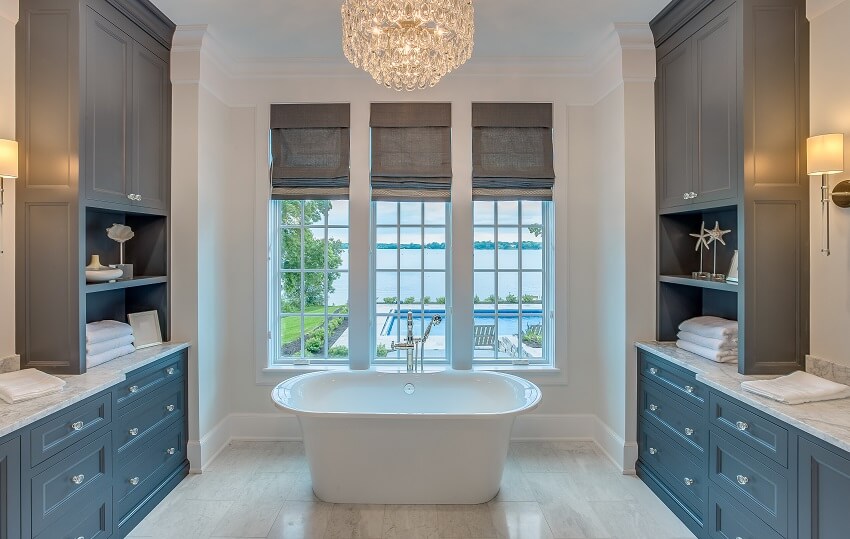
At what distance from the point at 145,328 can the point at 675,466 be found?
332 cm

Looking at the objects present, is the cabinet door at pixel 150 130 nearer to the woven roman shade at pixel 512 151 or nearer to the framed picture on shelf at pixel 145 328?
the framed picture on shelf at pixel 145 328

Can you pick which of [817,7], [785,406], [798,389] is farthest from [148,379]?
[817,7]

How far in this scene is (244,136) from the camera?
3.42m

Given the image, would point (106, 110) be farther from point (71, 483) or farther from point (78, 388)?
point (71, 483)

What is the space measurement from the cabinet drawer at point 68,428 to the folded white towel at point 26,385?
140 millimetres

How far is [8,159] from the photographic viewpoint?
2.01 m

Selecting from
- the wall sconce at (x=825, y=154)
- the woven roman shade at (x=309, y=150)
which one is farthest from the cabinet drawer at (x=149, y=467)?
the wall sconce at (x=825, y=154)

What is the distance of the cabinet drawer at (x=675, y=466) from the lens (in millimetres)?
2291

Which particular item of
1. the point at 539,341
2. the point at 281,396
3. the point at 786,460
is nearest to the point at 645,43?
the point at 539,341

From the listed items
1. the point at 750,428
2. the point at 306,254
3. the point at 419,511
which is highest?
the point at 306,254

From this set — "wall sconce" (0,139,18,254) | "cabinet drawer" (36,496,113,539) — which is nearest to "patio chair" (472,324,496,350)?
"cabinet drawer" (36,496,113,539)

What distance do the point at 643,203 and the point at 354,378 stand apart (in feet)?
7.62

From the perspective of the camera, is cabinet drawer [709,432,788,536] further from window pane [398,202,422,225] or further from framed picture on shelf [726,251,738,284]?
window pane [398,202,422,225]

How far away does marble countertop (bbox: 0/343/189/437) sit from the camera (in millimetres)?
1657
